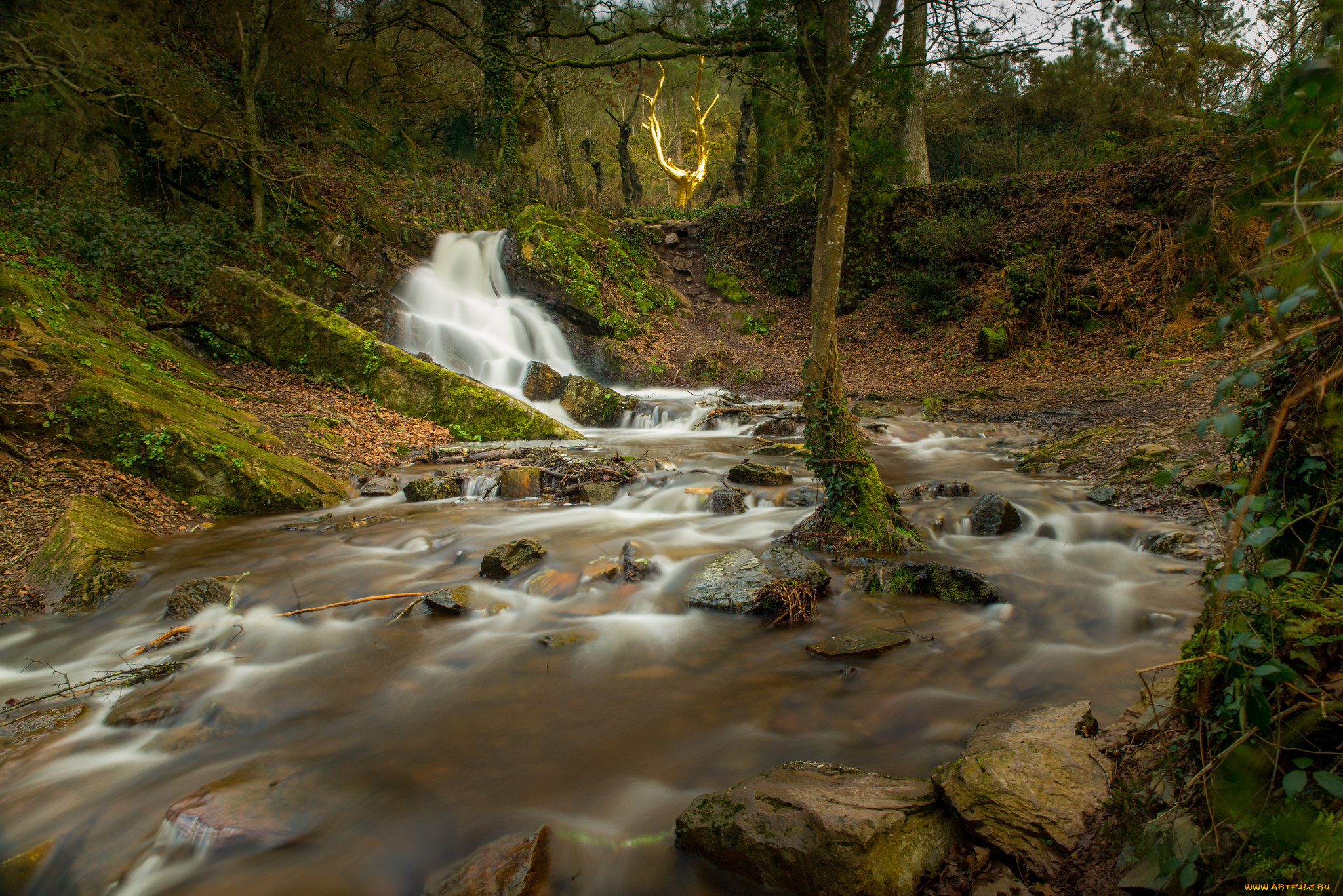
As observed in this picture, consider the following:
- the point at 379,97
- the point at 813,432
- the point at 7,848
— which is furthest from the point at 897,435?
the point at 379,97

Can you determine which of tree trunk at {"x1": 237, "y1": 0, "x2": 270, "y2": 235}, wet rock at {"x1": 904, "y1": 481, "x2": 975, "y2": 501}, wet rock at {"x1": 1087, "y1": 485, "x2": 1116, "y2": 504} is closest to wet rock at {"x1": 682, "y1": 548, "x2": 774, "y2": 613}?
wet rock at {"x1": 904, "y1": 481, "x2": 975, "y2": 501}

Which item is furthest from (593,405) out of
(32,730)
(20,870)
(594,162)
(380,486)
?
(594,162)

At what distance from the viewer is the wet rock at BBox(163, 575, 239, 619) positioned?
15.3ft

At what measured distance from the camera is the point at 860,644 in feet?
13.2

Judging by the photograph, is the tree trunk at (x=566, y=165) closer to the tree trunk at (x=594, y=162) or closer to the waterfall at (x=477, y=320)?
the waterfall at (x=477, y=320)

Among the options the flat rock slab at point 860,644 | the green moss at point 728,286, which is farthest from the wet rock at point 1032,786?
the green moss at point 728,286

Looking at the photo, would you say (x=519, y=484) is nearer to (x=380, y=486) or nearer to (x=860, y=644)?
(x=380, y=486)

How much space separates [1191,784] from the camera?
1.60 meters

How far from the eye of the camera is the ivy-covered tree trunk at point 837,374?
4.69 metres

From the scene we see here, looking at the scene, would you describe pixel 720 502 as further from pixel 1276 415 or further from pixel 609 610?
pixel 1276 415

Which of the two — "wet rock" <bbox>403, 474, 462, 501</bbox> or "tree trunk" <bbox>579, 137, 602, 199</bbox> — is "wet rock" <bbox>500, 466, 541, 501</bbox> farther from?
"tree trunk" <bbox>579, 137, 602, 199</bbox>

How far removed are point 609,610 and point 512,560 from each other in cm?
110

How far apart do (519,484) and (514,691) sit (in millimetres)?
4189

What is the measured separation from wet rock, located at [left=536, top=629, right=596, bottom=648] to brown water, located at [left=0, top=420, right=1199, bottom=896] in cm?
6
